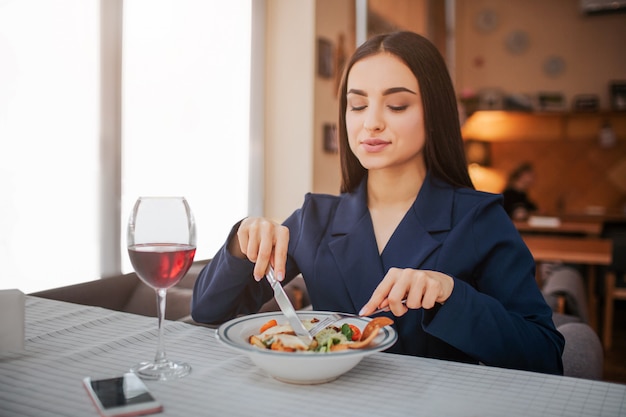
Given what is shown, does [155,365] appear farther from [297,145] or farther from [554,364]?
[297,145]

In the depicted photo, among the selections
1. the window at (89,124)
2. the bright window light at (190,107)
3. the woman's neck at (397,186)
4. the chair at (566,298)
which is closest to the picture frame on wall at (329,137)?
the bright window light at (190,107)

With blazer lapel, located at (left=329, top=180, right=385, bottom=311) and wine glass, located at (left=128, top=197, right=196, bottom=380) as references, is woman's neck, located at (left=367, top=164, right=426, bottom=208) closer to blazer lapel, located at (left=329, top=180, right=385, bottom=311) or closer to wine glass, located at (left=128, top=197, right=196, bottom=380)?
blazer lapel, located at (left=329, top=180, right=385, bottom=311)

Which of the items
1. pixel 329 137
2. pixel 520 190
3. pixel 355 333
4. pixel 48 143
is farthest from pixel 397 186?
pixel 520 190

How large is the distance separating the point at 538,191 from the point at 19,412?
24.9ft

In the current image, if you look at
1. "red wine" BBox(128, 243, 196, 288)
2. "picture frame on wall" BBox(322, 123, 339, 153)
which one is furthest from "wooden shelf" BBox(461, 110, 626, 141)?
"red wine" BBox(128, 243, 196, 288)

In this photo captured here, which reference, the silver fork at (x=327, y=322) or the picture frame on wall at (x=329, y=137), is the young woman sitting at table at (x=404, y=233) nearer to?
the silver fork at (x=327, y=322)

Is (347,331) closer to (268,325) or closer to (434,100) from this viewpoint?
(268,325)

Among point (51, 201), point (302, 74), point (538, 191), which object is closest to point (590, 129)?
point (538, 191)

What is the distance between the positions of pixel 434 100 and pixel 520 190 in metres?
6.10

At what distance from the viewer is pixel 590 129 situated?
708cm

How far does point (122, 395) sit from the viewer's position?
0.62 meters

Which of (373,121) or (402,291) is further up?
(373,121)

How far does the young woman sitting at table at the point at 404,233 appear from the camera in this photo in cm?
102

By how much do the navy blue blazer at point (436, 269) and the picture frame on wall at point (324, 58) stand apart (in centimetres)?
279
